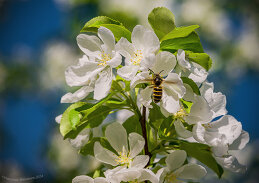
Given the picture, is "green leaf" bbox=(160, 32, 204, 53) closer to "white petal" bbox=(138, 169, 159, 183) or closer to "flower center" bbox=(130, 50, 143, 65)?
"flower center" bbox=(130, 50, 143, 65)

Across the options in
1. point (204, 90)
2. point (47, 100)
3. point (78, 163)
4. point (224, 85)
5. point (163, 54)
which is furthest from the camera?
point (47, 100)

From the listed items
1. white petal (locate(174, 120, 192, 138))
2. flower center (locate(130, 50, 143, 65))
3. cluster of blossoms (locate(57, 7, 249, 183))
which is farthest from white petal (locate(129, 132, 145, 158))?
flower center (locate(130, 50, 143, 65))

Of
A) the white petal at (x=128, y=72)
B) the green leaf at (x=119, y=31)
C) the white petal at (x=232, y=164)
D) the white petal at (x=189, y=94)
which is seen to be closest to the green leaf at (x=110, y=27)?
the green leaf at (x=119, y=31)

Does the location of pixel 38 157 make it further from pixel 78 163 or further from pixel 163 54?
pixel 163 54

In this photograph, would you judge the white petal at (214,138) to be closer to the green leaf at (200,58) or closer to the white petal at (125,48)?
the green leaf at (200,58)

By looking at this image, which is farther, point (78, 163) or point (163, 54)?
point (78, 163)

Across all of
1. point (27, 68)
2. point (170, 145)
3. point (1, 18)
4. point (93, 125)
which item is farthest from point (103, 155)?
point (1, 18)

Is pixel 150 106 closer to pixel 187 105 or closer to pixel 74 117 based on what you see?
pixel 187 105

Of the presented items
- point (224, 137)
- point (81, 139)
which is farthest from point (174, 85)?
point (81, 139)
